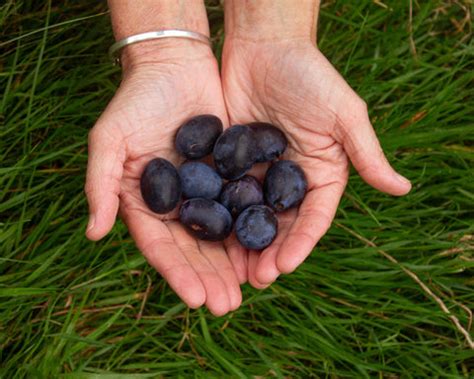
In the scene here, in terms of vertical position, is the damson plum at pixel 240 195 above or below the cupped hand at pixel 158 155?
below

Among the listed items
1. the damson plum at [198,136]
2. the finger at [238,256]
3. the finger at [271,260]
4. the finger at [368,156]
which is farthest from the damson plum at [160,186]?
the finger at [368,156]

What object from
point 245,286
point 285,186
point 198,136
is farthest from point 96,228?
point 245,286

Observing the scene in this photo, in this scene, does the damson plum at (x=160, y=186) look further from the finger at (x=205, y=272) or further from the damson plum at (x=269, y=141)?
the damson plum at (x=269, y=141)

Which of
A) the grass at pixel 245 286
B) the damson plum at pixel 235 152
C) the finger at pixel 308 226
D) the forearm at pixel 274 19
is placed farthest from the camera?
the forearm at pixel 274 19

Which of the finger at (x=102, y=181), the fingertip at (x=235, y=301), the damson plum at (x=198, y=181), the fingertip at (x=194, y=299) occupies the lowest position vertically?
the fingertip at (x=235, y=301)

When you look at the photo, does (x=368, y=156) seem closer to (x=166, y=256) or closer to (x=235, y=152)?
(x=235, y=152)

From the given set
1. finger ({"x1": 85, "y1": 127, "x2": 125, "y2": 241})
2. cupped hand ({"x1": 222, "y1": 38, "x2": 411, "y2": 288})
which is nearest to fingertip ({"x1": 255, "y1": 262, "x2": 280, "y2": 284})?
cupped hand ({"x1": 222, "y1": 38, "x2": 411, "y2": 288})

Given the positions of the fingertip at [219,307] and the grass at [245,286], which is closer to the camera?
the fingertip at [219,307]

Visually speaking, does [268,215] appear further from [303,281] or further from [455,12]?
[455,12]
